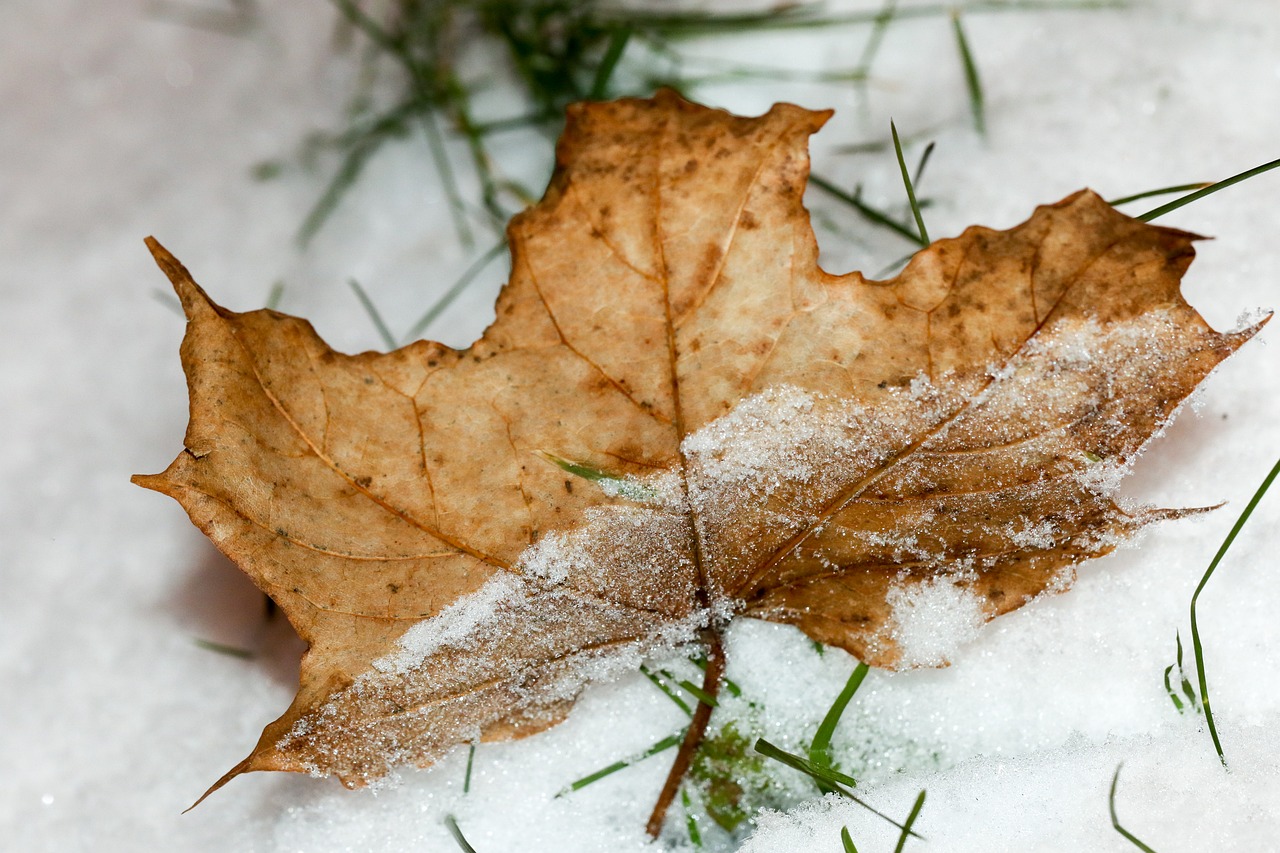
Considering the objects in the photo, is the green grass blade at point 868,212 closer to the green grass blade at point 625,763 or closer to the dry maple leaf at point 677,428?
the dry maple leaf at point 677,428

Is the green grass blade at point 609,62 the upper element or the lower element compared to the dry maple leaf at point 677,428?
upper

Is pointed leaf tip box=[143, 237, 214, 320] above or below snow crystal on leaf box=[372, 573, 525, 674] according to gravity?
above

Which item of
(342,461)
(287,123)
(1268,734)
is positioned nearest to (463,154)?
(287,123)

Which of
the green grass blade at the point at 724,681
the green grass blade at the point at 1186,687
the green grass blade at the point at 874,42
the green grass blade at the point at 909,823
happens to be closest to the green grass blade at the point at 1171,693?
the green grass blade at the point at 1186,687


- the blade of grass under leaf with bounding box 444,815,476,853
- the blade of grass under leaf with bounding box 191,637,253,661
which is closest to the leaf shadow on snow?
the blade of grass under leaf with bounding box 191,637,253,661

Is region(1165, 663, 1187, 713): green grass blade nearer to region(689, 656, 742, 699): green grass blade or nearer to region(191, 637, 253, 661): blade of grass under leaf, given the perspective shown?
region(689, 656, 742, 699): green grass blade

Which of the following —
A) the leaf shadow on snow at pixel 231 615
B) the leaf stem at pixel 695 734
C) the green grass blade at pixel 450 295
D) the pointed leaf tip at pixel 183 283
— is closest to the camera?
the pointed leaf tip at pixel 183 283
